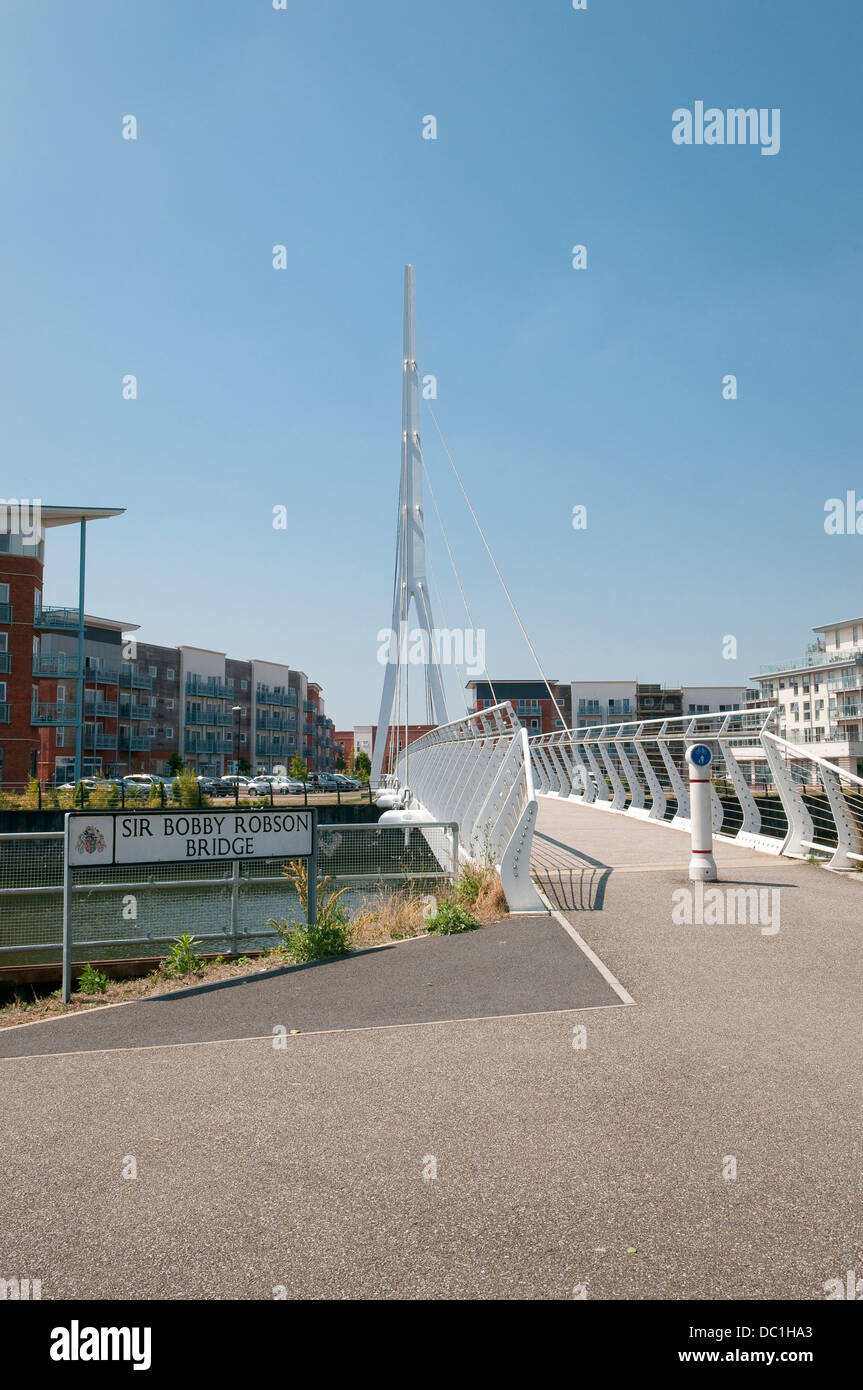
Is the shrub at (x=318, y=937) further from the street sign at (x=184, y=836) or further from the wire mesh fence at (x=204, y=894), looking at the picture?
the street sign at (x=184, y=836)

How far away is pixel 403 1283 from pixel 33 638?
157ft

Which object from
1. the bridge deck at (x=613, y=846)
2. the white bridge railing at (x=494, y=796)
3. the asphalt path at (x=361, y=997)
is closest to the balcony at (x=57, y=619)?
the white bridge railing at (x=494, y=796)

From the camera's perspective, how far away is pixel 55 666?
1885 inches

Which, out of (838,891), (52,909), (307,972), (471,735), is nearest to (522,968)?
(307,972)

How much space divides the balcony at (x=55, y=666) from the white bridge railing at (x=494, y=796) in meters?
32.3

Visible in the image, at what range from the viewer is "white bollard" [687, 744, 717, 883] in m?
10.1

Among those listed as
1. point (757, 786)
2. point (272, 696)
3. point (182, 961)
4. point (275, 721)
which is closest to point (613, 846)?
point (757, 786)

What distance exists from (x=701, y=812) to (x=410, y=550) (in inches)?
951

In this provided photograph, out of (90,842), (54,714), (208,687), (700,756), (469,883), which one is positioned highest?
(208,687)

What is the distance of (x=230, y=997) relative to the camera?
6.95m

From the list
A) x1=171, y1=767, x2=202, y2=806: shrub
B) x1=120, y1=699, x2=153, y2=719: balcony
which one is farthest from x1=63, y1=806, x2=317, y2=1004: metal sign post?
x1=120, y1=699, x2=153, y2=719: balcony

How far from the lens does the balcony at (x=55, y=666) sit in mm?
47263

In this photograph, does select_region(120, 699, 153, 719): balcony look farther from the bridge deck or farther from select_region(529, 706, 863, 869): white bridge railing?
the bridge deck

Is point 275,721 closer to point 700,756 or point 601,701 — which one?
point 601,701
